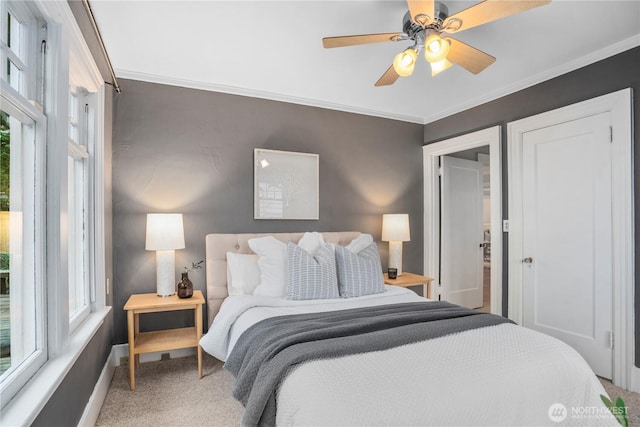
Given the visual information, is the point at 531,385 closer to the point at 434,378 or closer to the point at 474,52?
the point at 434,378

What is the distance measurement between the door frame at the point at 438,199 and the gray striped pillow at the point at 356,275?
140 cm

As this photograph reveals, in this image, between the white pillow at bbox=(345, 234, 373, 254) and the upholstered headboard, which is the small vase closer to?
the upholstered headboard

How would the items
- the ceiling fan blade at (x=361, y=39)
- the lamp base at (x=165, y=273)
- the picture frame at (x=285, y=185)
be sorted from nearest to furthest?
the ceiling fan blade at (x=361, y=39), the lamp base at (x=165, y=273), the picture frame at (x=285, y=185)

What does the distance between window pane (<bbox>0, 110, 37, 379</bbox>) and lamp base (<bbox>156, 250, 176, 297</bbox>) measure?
141 cm

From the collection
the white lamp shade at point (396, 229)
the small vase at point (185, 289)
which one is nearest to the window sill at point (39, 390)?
the small vase at point (185, 289)

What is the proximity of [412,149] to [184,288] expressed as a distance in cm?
317

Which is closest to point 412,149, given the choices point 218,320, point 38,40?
point 218,320

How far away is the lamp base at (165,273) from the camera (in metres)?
2.88

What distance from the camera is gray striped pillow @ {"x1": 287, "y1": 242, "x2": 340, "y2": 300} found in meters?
2.70

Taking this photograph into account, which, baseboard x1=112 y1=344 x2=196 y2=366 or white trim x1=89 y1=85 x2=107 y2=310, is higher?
white trim x1=89 y1=85 x2=107 y2=310

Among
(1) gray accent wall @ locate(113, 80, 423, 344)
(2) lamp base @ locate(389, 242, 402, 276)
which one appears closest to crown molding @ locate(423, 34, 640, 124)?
(1) gray accent wall @ locate(113, 80, 423, 344)

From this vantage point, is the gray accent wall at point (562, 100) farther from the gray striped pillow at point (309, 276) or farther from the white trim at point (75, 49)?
the white trim at point (75, 49)

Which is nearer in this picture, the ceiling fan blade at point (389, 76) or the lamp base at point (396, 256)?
the ceiling fan blade at point (389, 76)

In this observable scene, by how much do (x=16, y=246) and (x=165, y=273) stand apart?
1590 mm
